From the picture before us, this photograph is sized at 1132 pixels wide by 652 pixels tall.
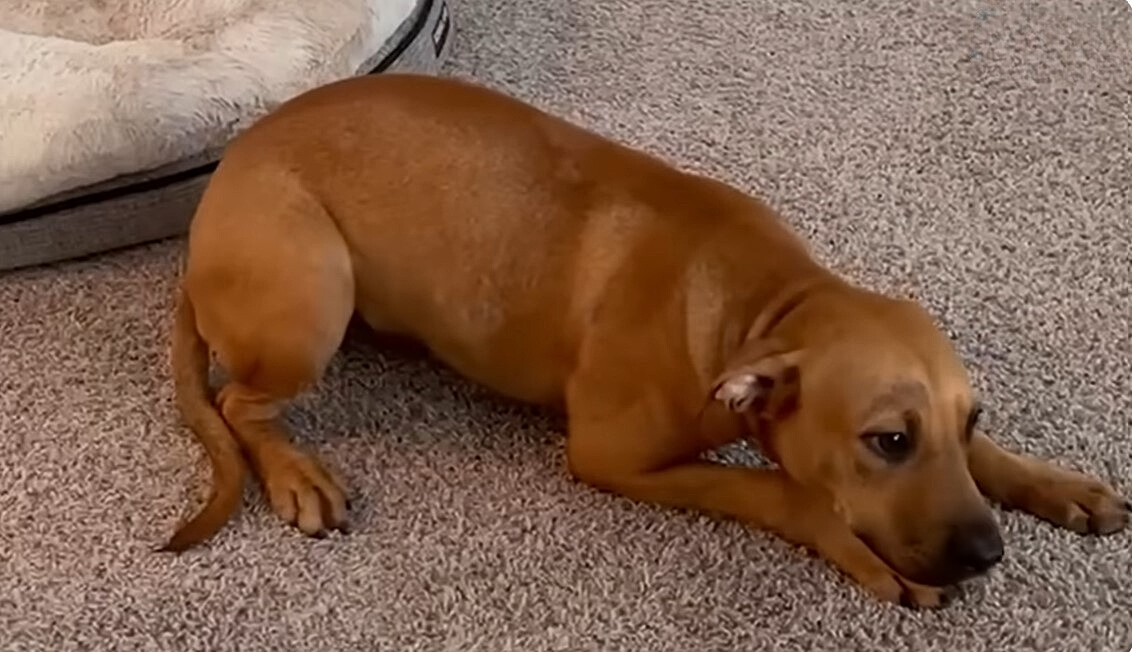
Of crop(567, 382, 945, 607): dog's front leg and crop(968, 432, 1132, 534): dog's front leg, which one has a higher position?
crop(968, 432, 1132, 534): dog's front leg

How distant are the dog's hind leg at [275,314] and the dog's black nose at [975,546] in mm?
697

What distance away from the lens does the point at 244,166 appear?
81.5 inches

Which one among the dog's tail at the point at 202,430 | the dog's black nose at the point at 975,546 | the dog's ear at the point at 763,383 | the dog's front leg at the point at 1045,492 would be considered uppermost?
the dog's ear at the point at 763,383

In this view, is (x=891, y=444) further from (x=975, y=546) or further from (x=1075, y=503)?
(x=1075, y=503)

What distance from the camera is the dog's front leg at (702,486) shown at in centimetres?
185

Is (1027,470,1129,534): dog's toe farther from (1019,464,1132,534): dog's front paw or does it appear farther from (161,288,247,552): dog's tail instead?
(161,288,247,552): dog's tail

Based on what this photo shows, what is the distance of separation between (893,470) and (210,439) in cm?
79

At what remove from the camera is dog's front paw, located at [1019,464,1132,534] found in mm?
1920

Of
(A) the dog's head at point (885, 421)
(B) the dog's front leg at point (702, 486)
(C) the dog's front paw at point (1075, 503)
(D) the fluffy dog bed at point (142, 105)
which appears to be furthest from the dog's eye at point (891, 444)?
(D) the fluffy dog bed at point (142, 105)

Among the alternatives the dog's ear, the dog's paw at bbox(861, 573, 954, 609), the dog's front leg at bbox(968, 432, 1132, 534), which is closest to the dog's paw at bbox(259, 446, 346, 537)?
the dog's ear

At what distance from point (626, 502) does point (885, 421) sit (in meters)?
0.41

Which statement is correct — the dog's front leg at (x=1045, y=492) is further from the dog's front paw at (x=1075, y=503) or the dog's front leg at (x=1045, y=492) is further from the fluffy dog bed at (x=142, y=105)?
the fluffy dog bed at (x=142, y=105)

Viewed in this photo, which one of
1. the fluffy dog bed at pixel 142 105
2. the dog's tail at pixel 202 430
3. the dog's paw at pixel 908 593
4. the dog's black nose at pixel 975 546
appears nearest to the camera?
the dog's black nose at pixel 975 546

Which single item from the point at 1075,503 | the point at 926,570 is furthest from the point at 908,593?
the point at 1075,503
